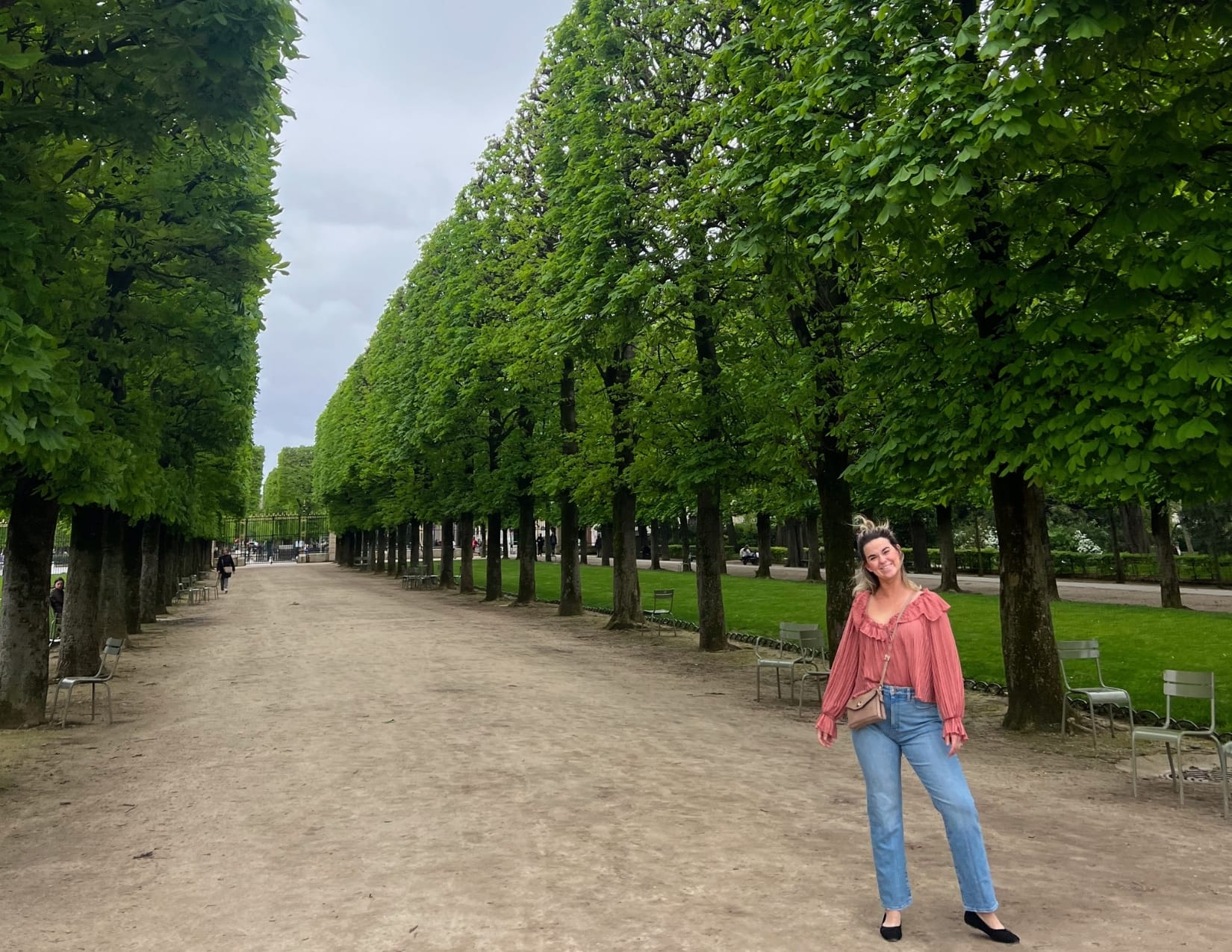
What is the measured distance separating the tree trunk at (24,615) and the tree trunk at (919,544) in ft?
104

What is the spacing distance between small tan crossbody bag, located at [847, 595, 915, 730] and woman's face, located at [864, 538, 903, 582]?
169 millimetres

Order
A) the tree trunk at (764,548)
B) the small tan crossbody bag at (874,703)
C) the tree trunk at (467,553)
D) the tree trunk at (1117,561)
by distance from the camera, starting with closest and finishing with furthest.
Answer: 1. the small tan crossbody bag at (874,703)
2. the tree trunk at (1117,561)
3. the tree trunk at (467,553)
4. the tree trunk at (764,548)

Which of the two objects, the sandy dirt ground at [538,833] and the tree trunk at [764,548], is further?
the tree trunk at [764,548]

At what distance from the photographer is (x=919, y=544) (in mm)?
39250

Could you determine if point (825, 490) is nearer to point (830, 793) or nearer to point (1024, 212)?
point (1024, 212)

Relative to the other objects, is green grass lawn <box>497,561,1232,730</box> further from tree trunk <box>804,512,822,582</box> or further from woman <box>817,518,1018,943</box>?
woman <box>817,518,1018,943</box>

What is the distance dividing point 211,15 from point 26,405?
3.20 metres

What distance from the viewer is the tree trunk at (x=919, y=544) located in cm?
3794

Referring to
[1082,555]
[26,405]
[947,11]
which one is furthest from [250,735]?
[1082,555]

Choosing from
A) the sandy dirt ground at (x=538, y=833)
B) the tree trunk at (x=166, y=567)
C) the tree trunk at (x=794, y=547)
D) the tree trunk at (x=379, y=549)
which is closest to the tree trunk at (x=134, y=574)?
the tree trunk at (x=166, y=567)

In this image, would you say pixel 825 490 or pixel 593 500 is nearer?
pixel 825 490

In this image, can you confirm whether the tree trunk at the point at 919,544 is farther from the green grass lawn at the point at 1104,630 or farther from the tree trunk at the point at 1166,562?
the tree trunk at the point at 1166,562

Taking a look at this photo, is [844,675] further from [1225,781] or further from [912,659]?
[1225,781]

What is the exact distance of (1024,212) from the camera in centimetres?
846
